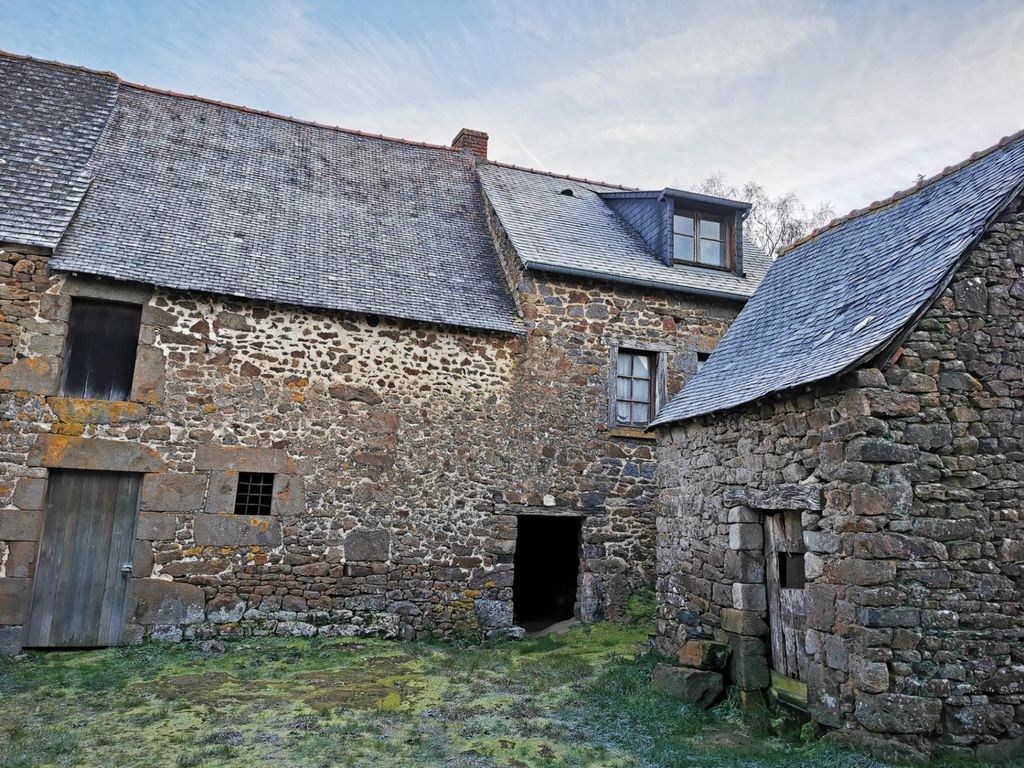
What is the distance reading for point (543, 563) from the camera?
12.8 meters

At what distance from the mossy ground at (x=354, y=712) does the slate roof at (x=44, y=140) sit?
5.12m

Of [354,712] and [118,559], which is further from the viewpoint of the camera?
[118,559]

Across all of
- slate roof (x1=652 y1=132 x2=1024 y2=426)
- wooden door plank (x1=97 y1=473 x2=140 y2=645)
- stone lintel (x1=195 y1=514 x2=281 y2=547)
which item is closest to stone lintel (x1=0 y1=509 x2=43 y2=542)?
wooden door plank (x1=97 y1=473 x2=140 y2=645)

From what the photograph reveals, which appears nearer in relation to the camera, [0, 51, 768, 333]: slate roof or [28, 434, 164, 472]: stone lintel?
[28, 434, 164, 472]: stone lintel

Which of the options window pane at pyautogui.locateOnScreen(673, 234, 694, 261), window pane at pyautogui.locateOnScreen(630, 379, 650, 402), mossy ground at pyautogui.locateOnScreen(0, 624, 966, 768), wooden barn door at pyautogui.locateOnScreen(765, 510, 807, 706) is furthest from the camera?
window pane at pyautogui.locateOnScreen(673, 234, 694, 261)

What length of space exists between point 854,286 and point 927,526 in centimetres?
263

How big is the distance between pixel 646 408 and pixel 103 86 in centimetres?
1047

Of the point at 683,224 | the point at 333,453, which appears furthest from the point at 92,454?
the point at 683,224

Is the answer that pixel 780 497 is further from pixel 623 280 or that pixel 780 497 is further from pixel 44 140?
pixel 44 140

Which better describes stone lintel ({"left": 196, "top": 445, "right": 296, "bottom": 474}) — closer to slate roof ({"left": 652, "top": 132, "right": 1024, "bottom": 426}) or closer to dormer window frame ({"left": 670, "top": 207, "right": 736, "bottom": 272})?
slate roof ({"left": 652, "top": 132, "right": 1024, "bottom": 426})

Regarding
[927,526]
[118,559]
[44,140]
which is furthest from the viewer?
[44,140]

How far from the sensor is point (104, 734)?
560 centimetres

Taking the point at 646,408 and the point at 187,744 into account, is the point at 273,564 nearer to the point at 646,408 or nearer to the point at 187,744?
the point at 187,744

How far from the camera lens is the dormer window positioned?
12.5 metres
